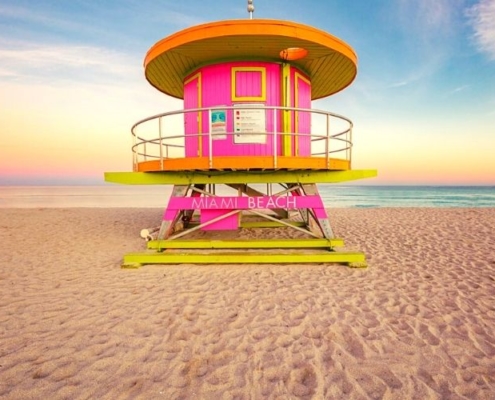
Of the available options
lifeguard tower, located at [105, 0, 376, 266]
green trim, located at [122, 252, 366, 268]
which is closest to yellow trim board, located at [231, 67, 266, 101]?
lifeguard tower, located at [105, 0, 376, 266]

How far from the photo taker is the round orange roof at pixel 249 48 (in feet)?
21.2

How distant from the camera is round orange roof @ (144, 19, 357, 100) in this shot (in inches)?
254

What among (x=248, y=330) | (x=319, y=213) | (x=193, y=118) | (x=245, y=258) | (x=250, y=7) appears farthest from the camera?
(x=193, y=118)

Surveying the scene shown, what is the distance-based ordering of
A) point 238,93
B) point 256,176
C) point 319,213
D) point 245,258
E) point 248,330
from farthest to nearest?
point 319,213, point 238,93, point 256,176, point 245,258, point 248,330

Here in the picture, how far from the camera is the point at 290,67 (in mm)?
7832

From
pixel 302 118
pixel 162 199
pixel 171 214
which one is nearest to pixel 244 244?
pixel 171 214

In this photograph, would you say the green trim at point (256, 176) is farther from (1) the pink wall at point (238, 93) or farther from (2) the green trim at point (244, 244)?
(2) the green trim at point (244, 244)

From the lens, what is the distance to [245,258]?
23.0ft

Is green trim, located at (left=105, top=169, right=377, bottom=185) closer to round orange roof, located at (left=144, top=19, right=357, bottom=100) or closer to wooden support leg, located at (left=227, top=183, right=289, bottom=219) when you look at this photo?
wooden support leg, located at (left=227, top=183, right=289, bottom=219)

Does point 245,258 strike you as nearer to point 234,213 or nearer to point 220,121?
point 234,213

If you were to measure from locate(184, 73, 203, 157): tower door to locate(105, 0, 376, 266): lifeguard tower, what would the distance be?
0.03 m

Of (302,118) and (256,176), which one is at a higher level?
(302,118)

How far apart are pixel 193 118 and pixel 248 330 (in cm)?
583

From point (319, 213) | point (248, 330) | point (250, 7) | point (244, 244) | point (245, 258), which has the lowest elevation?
point (248, 330)
